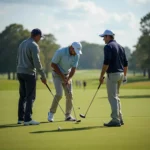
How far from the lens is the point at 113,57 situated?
10.4 m

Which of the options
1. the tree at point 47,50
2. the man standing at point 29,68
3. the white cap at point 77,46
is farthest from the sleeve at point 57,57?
the tree at point 47,50

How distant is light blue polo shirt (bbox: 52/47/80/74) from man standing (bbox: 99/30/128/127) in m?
1.22

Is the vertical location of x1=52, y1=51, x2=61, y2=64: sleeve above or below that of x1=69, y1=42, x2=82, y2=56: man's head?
below

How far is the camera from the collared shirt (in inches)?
402

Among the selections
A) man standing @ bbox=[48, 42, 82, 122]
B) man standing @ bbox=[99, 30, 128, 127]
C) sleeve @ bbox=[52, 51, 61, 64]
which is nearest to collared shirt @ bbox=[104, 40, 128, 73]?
man standing @ bbox=[99, 30, 128, 127]

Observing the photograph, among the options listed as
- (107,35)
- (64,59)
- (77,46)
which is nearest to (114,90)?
(107,35)

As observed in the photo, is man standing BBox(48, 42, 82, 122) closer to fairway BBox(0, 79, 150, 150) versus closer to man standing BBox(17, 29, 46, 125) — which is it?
man standing BBox(17, 29, 46, 125)

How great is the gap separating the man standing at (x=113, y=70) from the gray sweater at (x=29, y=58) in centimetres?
147

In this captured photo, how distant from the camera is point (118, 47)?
10508 mm

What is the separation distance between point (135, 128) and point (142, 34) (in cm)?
7220

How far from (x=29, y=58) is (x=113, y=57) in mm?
1911

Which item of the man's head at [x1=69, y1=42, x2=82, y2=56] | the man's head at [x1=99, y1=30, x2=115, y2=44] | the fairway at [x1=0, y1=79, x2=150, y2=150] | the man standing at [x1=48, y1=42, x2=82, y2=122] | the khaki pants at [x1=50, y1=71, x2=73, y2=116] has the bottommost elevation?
the fairway at [x1=0, y1=79, x2=150, y2=150]

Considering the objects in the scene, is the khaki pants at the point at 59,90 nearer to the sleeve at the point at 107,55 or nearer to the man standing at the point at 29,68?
the man standing at the point at 29,68

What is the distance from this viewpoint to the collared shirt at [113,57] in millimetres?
10219
